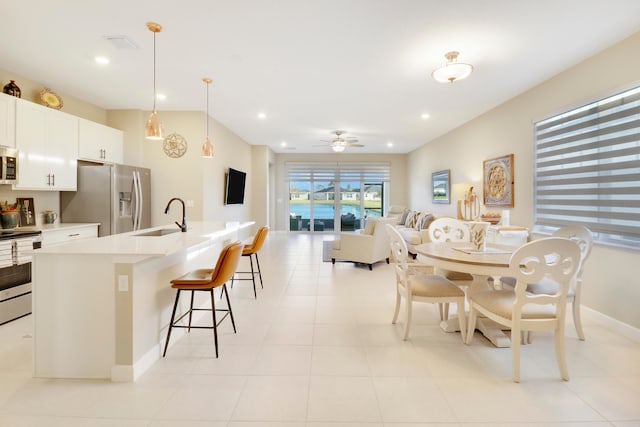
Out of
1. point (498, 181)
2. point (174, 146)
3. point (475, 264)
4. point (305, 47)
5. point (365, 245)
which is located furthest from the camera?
point (365, 245)

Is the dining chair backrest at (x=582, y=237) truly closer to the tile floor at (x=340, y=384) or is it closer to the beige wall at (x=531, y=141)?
the beige wall at (x=531, y=141)

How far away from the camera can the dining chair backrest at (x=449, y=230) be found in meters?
3.87

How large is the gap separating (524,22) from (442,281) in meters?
2.44

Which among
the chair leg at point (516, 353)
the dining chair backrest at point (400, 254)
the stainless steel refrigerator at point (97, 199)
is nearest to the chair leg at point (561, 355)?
the chair leg at point (516, 353)

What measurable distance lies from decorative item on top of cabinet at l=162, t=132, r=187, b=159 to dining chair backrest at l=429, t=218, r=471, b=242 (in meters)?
4.39

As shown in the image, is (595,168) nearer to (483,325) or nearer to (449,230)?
(449,230)

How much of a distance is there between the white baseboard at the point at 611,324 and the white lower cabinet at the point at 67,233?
6168 millimetres

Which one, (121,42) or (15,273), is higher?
(121,42)

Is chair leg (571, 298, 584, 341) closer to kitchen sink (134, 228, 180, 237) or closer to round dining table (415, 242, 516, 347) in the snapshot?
round dining table (415, 242, 516, 347)

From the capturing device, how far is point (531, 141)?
4367 mm

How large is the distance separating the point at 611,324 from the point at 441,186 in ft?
16.2

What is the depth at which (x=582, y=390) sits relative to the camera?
206 centimetres

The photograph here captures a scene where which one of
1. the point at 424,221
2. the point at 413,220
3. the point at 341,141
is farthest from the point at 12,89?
the point at 413,220

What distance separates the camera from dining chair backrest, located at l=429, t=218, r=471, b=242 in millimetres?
3873
